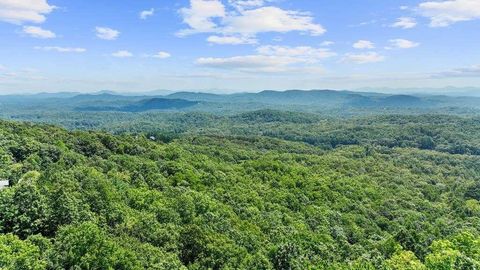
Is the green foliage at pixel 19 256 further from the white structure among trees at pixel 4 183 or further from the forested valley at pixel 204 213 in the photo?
the white structure among trees at pixel 4 183

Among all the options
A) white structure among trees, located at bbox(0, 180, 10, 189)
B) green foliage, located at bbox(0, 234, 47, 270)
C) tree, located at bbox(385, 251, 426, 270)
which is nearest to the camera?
green foliage, located at bbox(0, 234, 47, 270)

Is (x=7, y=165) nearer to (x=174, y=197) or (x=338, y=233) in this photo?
(x=174, y=197)

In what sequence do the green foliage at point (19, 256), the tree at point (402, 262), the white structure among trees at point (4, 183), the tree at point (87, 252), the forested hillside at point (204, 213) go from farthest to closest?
the white structure among trees at point (4, 183), the tree at point (402, 262), the forested hillside at point (204, 213), the tree at point (87, 252), the green foliage at point (19, 256)

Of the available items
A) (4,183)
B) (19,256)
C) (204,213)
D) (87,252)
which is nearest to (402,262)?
(204,213)

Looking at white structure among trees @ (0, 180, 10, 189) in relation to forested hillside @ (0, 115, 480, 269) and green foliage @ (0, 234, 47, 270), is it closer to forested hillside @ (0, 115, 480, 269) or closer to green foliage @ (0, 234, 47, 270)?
forested hillside @ (0, 115, 480, 269)

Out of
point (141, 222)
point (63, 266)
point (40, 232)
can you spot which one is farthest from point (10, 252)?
point (141, 222)

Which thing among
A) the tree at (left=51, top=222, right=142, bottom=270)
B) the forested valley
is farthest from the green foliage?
the tree at (left=51, top=222, right=142, bottom=270)

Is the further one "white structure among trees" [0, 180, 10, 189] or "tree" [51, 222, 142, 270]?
"white structure among trees" [0, 180, 10, 189]

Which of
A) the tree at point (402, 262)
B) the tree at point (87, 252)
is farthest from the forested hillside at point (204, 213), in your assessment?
the tree at point (402, 262)

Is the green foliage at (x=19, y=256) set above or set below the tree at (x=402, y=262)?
above
